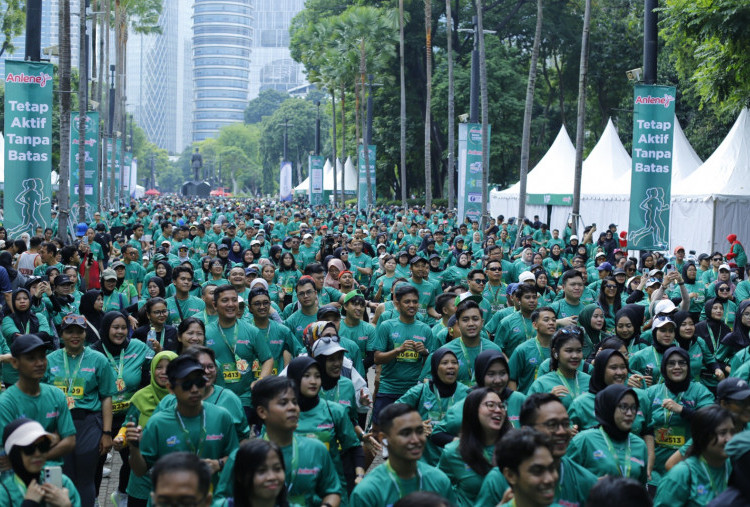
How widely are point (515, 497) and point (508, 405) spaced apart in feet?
6.27

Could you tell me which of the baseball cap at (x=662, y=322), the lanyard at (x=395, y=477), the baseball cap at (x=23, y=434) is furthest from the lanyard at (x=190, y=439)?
the baseball cap at (x=662, y=322)

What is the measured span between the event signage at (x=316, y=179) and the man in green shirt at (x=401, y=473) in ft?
176

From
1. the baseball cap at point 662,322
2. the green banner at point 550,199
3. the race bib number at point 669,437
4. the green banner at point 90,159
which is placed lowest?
the race bib number at point 669,437

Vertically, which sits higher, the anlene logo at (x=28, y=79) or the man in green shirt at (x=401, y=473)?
the anlene logo at (x=28, y=79)

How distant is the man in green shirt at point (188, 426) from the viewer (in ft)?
18.9

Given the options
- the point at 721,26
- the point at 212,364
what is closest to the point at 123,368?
the point at 212,364

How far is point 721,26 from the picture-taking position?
21016mm

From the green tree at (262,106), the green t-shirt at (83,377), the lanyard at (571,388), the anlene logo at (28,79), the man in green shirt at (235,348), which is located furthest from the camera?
the green tree at (262,106)

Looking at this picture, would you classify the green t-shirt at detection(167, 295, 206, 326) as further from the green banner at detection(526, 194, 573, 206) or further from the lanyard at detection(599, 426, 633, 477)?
the green banner at detection(526, 194, 573, 206)

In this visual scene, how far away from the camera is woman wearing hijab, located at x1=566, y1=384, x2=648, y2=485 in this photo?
576cm

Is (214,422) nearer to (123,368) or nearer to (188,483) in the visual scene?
(188,483)

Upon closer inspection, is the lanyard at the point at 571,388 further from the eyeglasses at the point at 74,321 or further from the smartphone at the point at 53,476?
the smartphone at the point at 53,476

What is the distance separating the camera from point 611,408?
19.1ft

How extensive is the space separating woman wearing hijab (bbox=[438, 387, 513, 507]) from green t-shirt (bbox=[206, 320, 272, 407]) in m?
2.81
